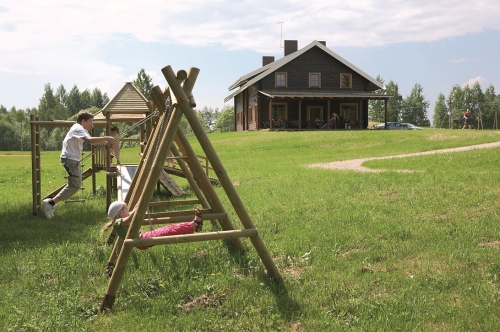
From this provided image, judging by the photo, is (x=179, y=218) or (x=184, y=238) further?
(x=179, y=218)

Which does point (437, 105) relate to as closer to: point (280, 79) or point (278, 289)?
point (280, 79)

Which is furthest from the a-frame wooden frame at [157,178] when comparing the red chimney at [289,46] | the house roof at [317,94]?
the red chimney at [289,46]

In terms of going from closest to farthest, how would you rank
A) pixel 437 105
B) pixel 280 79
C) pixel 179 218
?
pixel 179 218, pixel 280 79, pixel 437 105

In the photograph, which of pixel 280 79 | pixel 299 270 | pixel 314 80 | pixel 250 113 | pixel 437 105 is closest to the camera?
pixel 299 270

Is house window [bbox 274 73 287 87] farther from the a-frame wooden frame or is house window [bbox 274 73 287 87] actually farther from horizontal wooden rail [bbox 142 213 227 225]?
the a-frame wooden frame

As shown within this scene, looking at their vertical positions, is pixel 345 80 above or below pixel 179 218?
above

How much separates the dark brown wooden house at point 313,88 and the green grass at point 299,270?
30.6 meters

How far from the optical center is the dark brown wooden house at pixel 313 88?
40.4 metres

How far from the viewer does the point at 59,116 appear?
127 meters

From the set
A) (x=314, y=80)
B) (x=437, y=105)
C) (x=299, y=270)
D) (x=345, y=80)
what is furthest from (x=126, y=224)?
(x=437, y=105)

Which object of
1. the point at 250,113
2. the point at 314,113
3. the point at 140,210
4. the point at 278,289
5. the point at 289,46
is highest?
the point at 289,46

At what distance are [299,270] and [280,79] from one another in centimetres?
3626

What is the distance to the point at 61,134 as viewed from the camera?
316ft

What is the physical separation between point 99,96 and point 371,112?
282 feet
